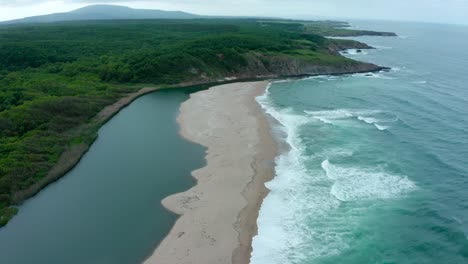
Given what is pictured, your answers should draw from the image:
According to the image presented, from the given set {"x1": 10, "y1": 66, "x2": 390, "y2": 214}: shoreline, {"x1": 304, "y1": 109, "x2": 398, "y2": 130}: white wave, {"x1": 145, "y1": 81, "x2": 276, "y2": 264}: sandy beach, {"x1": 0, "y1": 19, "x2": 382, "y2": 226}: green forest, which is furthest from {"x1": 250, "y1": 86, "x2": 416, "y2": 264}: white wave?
{"x1": 0, "y1": 19, "x2": 382, "y2": 226}: green forest

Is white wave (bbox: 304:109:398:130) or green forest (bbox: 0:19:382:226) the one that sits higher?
green forest (bbox: 0:19:382:226)

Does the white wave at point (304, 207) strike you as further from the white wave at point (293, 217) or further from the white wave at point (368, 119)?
the white wave at point (368, 119)

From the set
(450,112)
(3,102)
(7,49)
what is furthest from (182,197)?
(7,49)

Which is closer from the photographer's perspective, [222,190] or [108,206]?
[108,206]

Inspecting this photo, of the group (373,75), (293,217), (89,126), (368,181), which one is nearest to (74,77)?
(89,126)

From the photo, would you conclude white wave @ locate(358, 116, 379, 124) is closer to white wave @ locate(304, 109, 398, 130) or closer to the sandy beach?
white wave @ locate(304, 109, 398, 130)

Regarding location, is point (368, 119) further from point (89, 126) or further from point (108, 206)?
point (89, 126)
